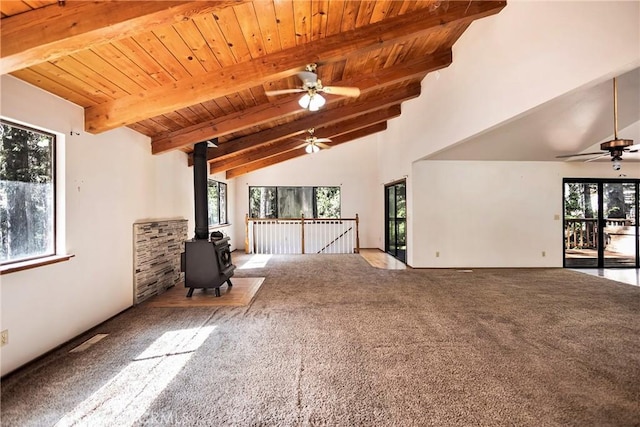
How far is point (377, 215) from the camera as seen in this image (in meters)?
9.98

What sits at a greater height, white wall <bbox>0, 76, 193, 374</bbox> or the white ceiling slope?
the white ceiling slope

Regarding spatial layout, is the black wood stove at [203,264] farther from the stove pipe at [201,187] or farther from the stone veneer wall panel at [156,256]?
the stone veneer wall panel at [156,256]

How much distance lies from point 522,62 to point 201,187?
4578 millimetres

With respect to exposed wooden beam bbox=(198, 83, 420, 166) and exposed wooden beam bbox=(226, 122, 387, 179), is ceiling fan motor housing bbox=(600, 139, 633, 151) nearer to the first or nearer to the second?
exposed wooden beam bbox=(198, 83, 420, 166)

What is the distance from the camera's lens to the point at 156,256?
479 cm

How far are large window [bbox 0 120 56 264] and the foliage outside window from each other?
180 inches

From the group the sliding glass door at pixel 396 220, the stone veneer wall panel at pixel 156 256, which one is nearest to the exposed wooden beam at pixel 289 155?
the sliding glass door at pixel 396 220

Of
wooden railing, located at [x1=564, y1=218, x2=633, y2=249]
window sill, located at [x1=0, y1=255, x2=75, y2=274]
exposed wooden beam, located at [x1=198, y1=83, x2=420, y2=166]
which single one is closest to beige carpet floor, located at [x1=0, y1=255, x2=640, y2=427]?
window sill, located at [x1=0, y1=255, x2=75, y2=274]

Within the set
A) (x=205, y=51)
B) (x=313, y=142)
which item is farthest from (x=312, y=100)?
(x=313, y=142)

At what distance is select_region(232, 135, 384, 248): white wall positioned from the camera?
989 cm

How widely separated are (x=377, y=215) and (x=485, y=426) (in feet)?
27.2

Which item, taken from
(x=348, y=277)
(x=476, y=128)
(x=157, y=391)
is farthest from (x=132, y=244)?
(x=476, y=128)

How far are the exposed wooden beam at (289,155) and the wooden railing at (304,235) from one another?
5.06ft

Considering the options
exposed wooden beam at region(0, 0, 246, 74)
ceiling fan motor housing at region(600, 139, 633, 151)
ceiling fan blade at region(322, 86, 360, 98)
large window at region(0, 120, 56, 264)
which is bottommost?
large window at region(0, 120, 56, 264)
